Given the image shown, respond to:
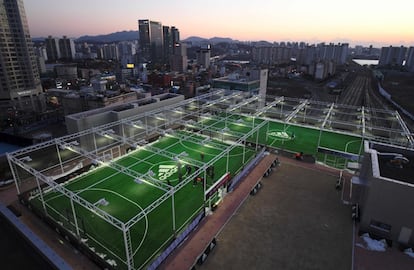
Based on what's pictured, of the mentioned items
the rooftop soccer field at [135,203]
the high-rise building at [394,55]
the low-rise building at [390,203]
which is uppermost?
the high-rise building at [394,55]

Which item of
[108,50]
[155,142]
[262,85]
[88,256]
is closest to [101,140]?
[155,142]

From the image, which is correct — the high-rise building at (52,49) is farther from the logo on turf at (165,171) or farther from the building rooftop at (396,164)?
the building rooftop at (396,164)

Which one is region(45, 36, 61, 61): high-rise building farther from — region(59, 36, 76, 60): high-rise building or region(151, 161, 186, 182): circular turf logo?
region(151, 161, 186, 182): circular turf logo

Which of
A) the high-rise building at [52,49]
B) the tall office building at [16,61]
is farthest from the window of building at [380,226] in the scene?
the high-rise building at [52,49]

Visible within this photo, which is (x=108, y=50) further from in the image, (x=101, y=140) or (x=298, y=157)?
(x=298, y=157)

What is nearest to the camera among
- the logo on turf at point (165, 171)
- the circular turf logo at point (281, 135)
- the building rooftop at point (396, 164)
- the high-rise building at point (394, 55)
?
the building rooftop at point (396, 164)

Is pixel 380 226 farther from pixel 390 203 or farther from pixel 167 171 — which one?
pixel 167 171

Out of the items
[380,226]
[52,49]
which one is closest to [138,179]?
[380,226]
